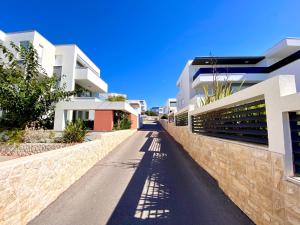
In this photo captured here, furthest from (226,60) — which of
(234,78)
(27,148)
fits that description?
(27,148)

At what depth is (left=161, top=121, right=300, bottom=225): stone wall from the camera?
2.44 metres

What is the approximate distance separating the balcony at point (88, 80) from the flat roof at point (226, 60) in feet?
44.5

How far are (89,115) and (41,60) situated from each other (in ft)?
28.0

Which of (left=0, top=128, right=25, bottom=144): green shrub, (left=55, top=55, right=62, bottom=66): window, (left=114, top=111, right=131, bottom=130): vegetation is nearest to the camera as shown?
(left=0, top=128, right=25, bottom=144): green shrub

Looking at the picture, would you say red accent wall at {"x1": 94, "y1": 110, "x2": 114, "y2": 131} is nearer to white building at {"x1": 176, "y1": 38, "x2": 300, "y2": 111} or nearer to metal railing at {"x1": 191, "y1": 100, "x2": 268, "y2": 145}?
white building at {"x1": 176, "y1": 38, "x2": 300, "y2": 111}

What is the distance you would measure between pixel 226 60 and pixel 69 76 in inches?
786

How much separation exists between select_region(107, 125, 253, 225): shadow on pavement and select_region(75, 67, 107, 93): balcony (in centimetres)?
1842

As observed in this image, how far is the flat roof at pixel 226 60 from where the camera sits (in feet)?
68.1

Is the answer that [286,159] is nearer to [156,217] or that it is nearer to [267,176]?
[267,176]

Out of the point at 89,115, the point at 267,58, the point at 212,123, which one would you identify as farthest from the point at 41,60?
the point at 267,58

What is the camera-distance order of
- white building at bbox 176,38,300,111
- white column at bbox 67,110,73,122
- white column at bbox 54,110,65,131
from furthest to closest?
white column at bbox 67,110,73,122 → white column at bbox 54,110,65,131 → white building at bbox 176,38,300,111

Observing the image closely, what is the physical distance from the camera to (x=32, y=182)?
3414 mm

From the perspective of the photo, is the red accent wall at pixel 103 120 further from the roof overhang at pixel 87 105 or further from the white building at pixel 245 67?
the white building at pixel 245 67

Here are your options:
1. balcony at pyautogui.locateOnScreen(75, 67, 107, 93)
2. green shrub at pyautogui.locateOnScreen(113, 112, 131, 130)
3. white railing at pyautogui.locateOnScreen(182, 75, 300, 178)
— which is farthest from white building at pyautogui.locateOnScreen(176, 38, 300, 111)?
white railing at pyautogui.locateOnScreen(182, 75, 300, 178)
